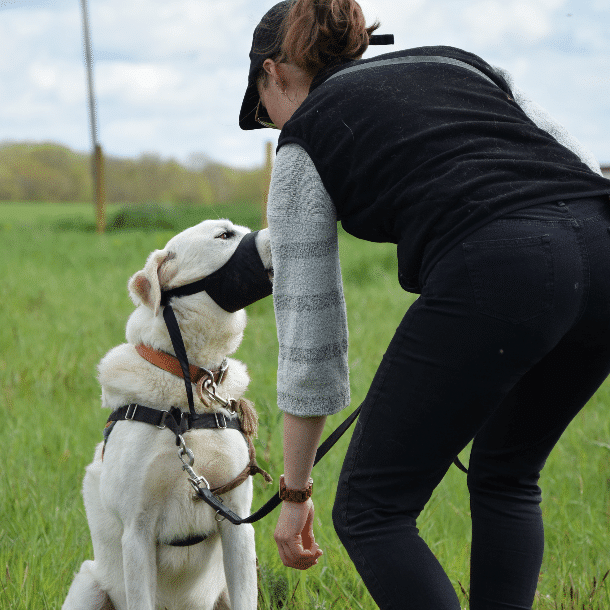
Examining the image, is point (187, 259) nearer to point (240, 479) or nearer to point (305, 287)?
point (240, 479)

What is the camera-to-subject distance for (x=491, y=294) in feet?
4.31

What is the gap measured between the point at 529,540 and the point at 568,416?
32 cm

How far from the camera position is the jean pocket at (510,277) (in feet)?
4.30

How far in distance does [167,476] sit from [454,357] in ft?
3.91

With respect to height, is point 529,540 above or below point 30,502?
above

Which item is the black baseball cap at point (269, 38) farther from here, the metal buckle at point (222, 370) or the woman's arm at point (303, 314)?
the metal buckle at point (222, 370)

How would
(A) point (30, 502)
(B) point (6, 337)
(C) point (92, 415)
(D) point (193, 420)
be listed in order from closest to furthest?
1. (D) point (193, 420)
2. (A) point (30, 502)
3. (C) point (92, 415)
4. (B) point (6, 337)

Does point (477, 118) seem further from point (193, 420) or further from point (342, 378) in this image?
point (193, 420)

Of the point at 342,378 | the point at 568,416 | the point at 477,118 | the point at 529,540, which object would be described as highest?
the point at 477,118

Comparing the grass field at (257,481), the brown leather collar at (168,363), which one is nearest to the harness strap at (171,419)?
the brown leather collar at (168,363)

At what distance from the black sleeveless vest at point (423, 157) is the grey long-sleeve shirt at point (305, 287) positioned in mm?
49

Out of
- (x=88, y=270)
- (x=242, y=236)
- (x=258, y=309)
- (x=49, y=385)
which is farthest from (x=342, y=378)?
(x=88, y=270)

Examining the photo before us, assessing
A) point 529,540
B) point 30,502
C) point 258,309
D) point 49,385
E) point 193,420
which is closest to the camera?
point 529,540

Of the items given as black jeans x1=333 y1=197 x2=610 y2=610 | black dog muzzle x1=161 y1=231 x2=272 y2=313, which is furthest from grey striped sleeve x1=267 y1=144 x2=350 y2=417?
black dog muzzle x1=161 y1=231 x2=272 y2=313
